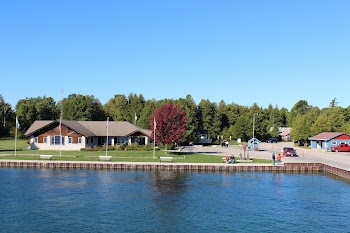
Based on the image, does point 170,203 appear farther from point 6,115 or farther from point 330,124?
point 6,115

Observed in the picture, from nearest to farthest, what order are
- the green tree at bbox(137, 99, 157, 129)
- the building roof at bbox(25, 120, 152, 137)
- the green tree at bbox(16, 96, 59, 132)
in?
the building roof at bbox(25, 120, 152, 137) → the green tree at bbox(137, 99, 157, 129) → the green tree at bbox(16, 96, 59, 132)

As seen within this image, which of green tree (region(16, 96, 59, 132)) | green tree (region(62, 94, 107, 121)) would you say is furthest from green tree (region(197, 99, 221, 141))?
green tree (region(16, 96, 59, 132))

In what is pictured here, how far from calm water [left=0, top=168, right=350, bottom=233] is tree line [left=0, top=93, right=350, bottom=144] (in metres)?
63.0

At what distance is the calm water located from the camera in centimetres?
2781

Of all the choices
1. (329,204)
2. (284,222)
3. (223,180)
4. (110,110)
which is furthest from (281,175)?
(110,110)

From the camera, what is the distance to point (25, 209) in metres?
31.3

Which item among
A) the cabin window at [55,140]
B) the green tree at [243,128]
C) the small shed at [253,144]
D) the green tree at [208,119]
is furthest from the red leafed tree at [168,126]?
the green tree at [208,119]

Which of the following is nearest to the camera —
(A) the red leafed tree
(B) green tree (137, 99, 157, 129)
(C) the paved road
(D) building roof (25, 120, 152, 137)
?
(C) the paved road

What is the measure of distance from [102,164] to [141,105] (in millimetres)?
84414

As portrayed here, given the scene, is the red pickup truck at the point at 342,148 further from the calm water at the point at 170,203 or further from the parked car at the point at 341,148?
the calm water at the point at 170,203

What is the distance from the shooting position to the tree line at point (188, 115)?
11336 cm

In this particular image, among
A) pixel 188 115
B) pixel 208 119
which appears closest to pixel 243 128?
pixel 208 119

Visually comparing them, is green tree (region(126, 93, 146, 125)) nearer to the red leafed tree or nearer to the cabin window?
the cabin window

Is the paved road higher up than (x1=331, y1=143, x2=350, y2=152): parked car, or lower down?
lower down
